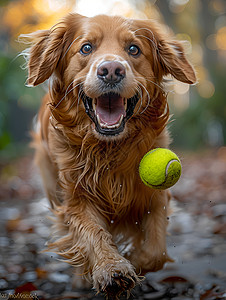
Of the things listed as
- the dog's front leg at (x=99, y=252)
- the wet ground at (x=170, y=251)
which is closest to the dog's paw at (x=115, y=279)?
the dog's front leg at (x=99, y=252)

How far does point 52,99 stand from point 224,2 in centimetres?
1241

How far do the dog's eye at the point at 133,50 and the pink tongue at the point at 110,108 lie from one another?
1.12 feet

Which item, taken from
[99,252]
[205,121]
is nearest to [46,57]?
[99,252]

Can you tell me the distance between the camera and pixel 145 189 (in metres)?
2.95

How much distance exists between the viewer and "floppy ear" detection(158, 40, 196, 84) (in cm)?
315

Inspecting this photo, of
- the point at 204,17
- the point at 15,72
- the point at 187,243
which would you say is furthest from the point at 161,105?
the point at 204,17

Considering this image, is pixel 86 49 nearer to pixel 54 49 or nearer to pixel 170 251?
pixel 54 49

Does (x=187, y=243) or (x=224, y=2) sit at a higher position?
(x=224, y=2)

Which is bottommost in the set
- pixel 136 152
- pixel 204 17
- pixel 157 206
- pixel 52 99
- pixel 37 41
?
pixel 157 206

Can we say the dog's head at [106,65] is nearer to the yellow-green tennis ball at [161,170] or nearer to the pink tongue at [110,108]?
the pink tongue at [110,108]

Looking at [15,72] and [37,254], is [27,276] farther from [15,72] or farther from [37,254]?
[15,72]

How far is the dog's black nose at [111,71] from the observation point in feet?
8.38

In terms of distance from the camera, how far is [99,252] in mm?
2625

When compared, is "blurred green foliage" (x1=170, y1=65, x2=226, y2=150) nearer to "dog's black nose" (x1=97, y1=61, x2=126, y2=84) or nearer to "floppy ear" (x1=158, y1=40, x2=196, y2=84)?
"floppy ear" (x1=158, y1=40, x2=196, y2=84)
